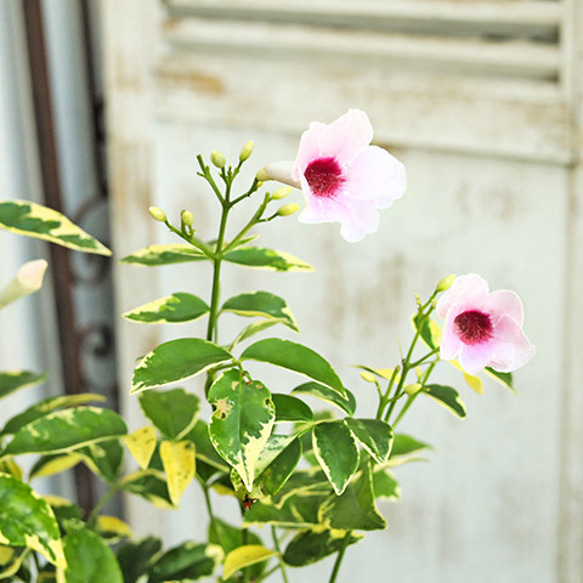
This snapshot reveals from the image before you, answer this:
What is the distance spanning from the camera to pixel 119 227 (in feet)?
3.75

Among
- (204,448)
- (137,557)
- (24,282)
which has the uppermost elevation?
(24,282)

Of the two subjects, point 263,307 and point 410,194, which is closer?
point 263,307

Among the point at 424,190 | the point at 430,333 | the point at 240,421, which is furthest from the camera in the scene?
the point at 424,190

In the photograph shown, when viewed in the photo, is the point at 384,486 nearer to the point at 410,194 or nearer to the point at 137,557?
the point at 137,557

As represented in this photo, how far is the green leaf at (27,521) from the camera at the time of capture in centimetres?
47

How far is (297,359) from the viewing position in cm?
48

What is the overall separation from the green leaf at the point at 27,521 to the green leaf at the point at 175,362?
0.34ft

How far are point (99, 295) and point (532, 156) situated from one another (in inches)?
28.9

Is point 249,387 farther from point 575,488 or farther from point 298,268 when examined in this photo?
point 575,488

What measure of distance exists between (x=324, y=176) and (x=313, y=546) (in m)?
0.26

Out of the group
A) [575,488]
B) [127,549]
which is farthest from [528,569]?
[127,549]

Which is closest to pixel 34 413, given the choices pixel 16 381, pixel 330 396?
pixel 16 381

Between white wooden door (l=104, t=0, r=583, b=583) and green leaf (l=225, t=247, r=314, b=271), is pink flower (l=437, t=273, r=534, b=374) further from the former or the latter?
white wooden door (l=104, t=0, r=583, b=583)

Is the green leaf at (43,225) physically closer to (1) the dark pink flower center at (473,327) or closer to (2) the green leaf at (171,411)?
(2) the green leaf at (171,411)
